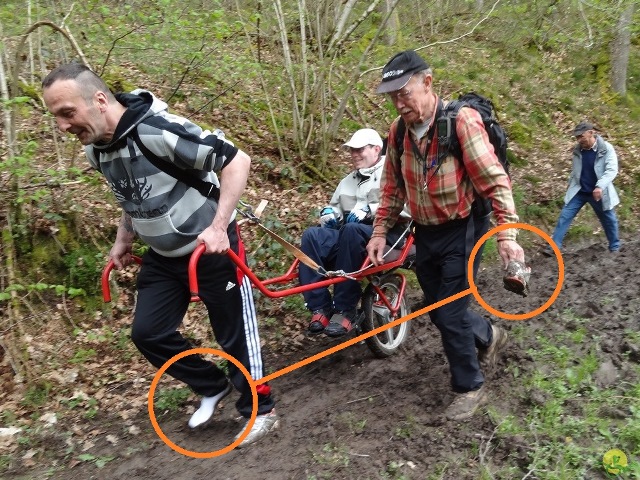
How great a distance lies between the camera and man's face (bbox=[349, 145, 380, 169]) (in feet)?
17.6

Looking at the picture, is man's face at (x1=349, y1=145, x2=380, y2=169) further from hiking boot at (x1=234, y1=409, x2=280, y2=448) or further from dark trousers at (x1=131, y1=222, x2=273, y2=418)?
hiking boot at (x1=234, y1=409, x2=280, y2=448)

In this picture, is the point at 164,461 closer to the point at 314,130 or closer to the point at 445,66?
the point at 314,130

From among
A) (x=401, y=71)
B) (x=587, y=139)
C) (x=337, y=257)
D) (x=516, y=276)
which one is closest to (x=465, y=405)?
(x=516, y=276)

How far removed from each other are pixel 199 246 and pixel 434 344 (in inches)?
115

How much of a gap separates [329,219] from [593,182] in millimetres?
5178

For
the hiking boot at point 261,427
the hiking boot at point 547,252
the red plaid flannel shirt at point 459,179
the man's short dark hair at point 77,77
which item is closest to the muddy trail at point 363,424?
the hiking boot at point 261,427

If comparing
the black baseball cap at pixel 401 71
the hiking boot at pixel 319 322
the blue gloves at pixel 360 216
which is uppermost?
the black baseball cap at pixel 401 71

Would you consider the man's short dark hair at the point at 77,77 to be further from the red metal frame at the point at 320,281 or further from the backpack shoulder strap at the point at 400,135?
the backpack shoulder strap at the point at 400,135

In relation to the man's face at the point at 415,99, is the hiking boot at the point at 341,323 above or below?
below

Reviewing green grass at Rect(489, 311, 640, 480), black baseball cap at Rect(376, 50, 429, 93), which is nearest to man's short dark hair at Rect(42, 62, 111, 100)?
black baseball cap at Rect(376, 50, 429, 93)

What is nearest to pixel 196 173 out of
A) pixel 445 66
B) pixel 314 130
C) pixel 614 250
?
pixel 314 130

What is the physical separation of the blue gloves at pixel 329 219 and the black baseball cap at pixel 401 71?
6.54ft

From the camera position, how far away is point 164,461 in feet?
12.9

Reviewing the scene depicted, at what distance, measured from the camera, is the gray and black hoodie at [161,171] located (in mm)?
3236
